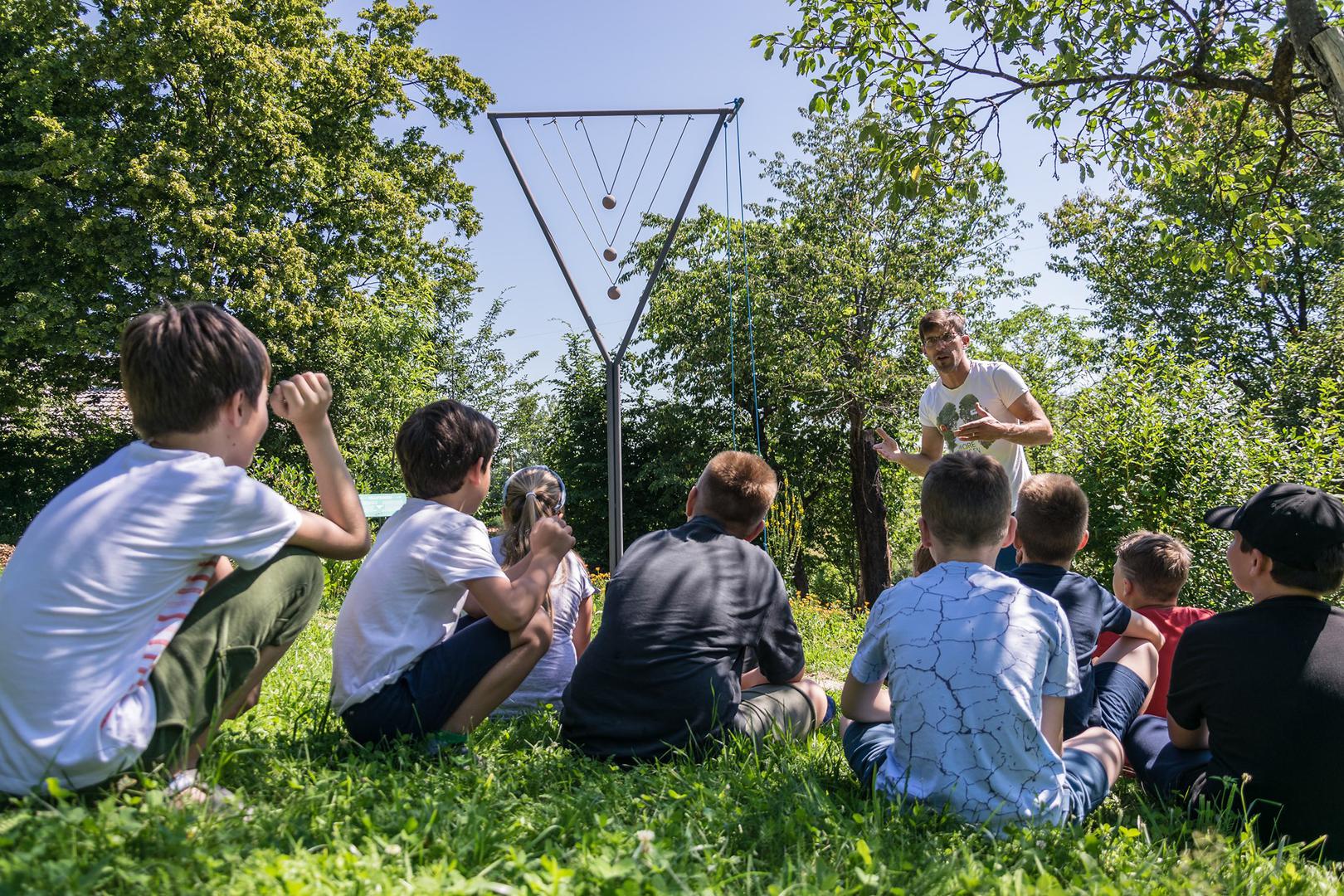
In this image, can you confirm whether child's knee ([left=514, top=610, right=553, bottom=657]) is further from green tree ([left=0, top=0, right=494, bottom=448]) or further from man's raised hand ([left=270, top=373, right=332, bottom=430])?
green tree ([left=0, top=0, right=494, bottom=448])

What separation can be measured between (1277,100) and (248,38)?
18.4 meters

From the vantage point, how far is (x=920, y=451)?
5102 mm

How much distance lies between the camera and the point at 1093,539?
8.77m

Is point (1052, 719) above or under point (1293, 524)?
under

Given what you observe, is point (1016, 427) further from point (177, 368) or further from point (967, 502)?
point (177, 368)

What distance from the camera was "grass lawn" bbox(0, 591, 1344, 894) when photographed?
170 centimetres

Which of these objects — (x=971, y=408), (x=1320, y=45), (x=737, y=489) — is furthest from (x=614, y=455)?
(x=1320, y=45)

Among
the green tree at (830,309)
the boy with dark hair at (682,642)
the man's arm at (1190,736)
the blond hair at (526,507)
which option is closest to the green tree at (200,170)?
the green tree at (830,309)

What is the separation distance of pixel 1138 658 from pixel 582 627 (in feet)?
7.25

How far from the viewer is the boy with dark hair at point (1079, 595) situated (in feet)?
9.60

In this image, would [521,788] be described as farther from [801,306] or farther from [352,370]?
[352,370]

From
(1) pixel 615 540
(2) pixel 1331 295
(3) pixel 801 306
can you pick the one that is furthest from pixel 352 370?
(2) pixel 1331 295

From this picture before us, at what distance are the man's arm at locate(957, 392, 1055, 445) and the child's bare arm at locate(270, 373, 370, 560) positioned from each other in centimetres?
293

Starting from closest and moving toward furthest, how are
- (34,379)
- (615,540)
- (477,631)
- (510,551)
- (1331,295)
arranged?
(477,631) → (510,551) → (615,540) → (34,379) → (1331,295)
